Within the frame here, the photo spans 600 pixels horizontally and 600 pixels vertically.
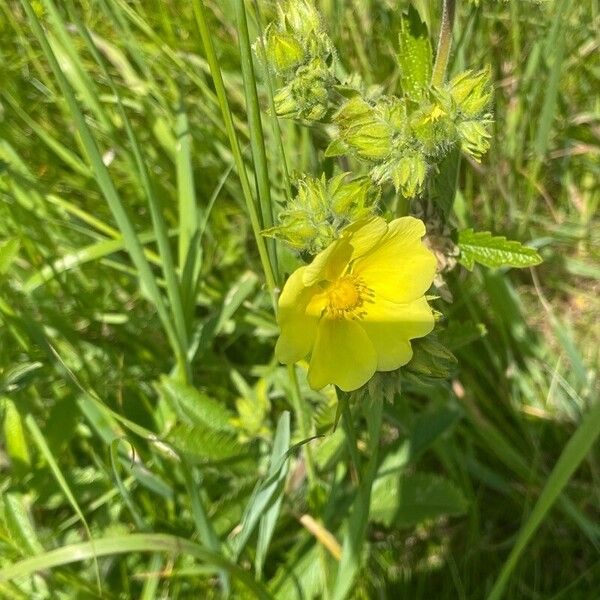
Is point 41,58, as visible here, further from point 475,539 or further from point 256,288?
point 475,539

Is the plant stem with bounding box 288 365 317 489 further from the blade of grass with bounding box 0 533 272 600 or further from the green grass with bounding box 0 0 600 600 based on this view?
the blade of grass with bounding box 0 533 272 600

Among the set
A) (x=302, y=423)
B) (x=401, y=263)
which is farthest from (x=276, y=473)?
(x=401, y=263)

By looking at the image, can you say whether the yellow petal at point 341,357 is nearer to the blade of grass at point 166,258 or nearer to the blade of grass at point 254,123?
the blade of grass at point 254,123

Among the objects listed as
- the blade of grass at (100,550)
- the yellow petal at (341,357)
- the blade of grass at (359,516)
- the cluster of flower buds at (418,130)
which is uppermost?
the cluster of flower buds at (418,130)

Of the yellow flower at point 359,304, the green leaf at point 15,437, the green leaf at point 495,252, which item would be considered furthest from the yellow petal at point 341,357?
the green leaf at point 15,437

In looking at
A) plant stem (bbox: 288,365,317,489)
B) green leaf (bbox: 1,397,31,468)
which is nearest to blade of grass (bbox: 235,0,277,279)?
plant stem (bbox: 288,365,317,489)

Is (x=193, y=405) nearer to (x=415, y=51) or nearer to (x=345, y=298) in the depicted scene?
(x=345, y=298)

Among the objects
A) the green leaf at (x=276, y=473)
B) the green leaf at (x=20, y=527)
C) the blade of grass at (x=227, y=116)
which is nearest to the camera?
the blade of grass at (x=227, y=116)

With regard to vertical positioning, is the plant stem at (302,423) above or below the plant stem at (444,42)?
below
